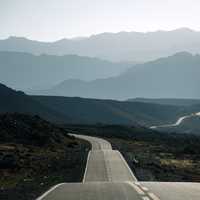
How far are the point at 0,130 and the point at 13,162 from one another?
34.2 metres

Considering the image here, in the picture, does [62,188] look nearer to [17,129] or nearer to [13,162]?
[13,162]

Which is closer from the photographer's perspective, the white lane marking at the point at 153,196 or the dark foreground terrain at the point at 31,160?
the white lane marking at the point at 153,196

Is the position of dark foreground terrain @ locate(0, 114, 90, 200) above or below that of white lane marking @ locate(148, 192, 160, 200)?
below

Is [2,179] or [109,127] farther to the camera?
[109,127]

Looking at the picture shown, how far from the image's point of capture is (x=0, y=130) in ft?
246

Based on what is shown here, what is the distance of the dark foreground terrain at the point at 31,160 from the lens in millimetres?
27009

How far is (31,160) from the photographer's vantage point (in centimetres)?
4731

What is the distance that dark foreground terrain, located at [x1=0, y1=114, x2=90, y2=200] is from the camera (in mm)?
27009

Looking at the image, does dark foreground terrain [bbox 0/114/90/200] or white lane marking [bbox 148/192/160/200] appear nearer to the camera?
white lane marking [bbox 148/192/160/200]

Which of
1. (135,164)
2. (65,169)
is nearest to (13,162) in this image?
(65,169)

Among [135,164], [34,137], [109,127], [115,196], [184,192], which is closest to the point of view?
[115,196]

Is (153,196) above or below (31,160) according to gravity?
above

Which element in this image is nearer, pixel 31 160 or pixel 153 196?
pixel 153 196

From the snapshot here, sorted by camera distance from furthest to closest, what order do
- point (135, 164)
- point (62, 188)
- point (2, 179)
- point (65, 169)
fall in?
1. point (135, 164)
2. point (65, 169)
3. point (2, 179)
4. point (62, 188)
